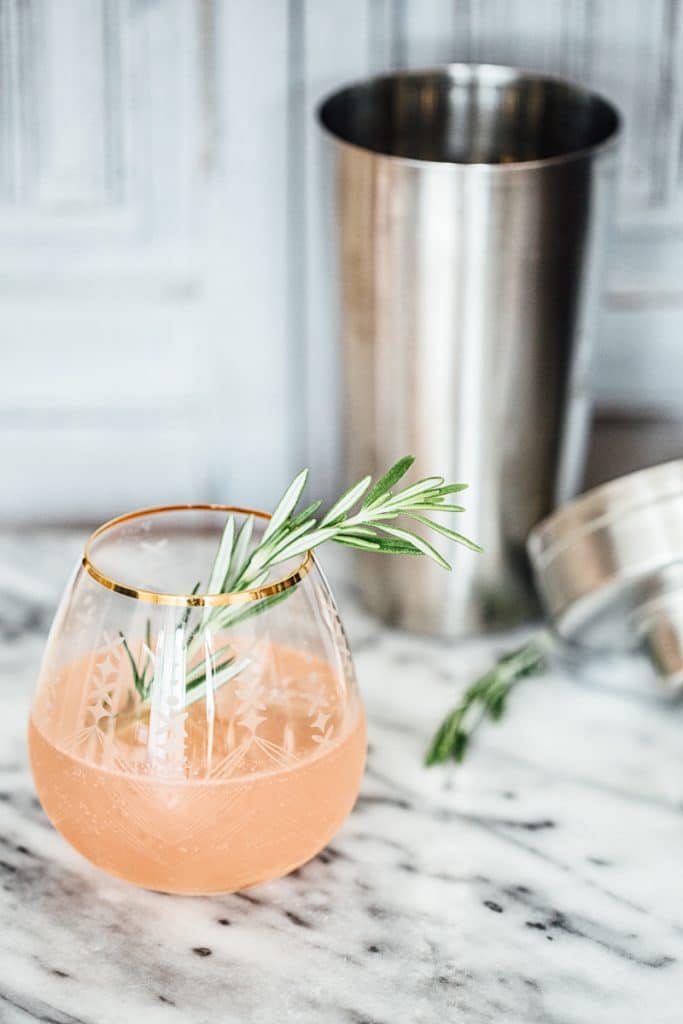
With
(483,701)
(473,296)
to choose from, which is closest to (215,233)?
(473,296)

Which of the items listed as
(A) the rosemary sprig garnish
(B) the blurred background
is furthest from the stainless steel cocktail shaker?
(A) the rosemary sprig garnish

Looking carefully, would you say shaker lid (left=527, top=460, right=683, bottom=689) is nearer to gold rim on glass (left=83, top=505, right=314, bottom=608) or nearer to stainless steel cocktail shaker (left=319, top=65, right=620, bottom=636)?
stainless steel cocktail shaker (left=319, top=65, right=620, bottom=636)

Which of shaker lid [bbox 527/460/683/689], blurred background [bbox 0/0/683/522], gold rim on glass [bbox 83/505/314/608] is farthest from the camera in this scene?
blurred background [bbox 0/0/683/522]

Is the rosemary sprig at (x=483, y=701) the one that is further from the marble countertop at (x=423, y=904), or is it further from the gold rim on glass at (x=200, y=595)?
the gold rim on glass at (x=200, y=595)

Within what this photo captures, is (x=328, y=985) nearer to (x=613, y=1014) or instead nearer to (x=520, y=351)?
(x=613, y=1014)

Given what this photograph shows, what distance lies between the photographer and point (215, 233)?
0.76 metres

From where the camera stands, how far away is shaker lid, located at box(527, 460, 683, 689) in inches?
23.5

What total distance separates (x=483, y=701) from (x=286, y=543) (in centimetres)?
19

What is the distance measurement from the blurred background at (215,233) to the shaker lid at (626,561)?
0.46ft

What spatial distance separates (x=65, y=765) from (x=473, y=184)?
0.98 feet

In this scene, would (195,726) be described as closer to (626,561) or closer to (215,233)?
(626,561)

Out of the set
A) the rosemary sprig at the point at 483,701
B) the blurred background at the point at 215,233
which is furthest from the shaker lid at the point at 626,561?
the blurred background at the point at 215,233

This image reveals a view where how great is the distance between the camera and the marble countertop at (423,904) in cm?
47

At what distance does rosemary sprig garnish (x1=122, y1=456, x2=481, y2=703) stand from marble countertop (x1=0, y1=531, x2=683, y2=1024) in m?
0.10
